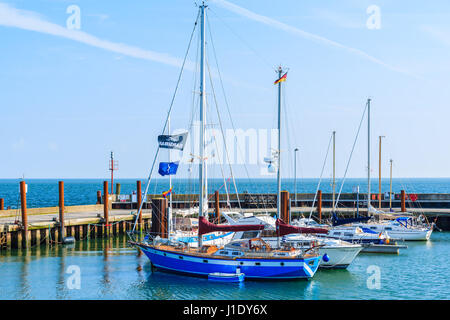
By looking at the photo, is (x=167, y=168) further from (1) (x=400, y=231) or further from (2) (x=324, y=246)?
(1) (x=400, y=231)

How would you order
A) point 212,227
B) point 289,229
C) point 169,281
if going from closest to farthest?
point 169,281 < point 212,227 < point 289,229

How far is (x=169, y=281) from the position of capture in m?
30.4

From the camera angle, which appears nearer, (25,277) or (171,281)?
(171,281)

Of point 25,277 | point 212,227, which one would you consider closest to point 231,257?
point 212,227

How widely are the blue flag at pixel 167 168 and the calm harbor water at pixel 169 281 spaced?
6.58 m

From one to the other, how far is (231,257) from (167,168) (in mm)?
7403

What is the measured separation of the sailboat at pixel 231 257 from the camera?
30.0 meters

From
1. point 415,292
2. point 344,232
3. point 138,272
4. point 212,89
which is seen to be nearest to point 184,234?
point 138,272

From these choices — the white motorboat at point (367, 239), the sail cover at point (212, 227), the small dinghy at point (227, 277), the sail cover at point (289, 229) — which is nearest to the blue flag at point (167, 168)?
the sail cover at point (212, 227)

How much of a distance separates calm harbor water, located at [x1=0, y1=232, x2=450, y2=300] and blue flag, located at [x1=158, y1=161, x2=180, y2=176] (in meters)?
6.58
